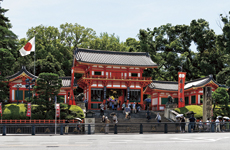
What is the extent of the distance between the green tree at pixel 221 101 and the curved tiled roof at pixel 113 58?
1282 centimetres

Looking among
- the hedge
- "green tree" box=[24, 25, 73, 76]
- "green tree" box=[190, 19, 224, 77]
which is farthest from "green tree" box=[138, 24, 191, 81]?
the hedge

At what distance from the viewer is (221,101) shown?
41.1 m

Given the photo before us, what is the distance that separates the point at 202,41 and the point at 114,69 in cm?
2357

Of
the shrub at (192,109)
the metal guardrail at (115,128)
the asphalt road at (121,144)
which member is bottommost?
the metal guardrail at (115,128)

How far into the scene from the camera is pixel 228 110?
137 ft

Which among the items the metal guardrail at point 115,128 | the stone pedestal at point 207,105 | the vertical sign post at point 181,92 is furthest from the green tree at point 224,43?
the metal guardrail at point 115,128

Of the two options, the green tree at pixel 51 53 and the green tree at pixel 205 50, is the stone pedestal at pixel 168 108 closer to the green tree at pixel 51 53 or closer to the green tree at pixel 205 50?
the green tree at pixel 205 50

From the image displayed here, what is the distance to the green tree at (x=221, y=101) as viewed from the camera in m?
41.1

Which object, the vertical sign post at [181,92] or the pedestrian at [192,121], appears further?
the vertical sign post at [181,92]

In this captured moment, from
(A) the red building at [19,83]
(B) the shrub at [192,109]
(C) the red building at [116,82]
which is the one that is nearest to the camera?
(B) the shrub at [192,109]

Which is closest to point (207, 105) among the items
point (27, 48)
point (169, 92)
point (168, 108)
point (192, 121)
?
point (192, 121)

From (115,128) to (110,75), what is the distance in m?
23.8

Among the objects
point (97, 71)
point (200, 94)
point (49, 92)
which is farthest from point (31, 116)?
point (200, 94)

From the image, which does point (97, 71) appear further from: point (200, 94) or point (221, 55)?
point (221, 55)
